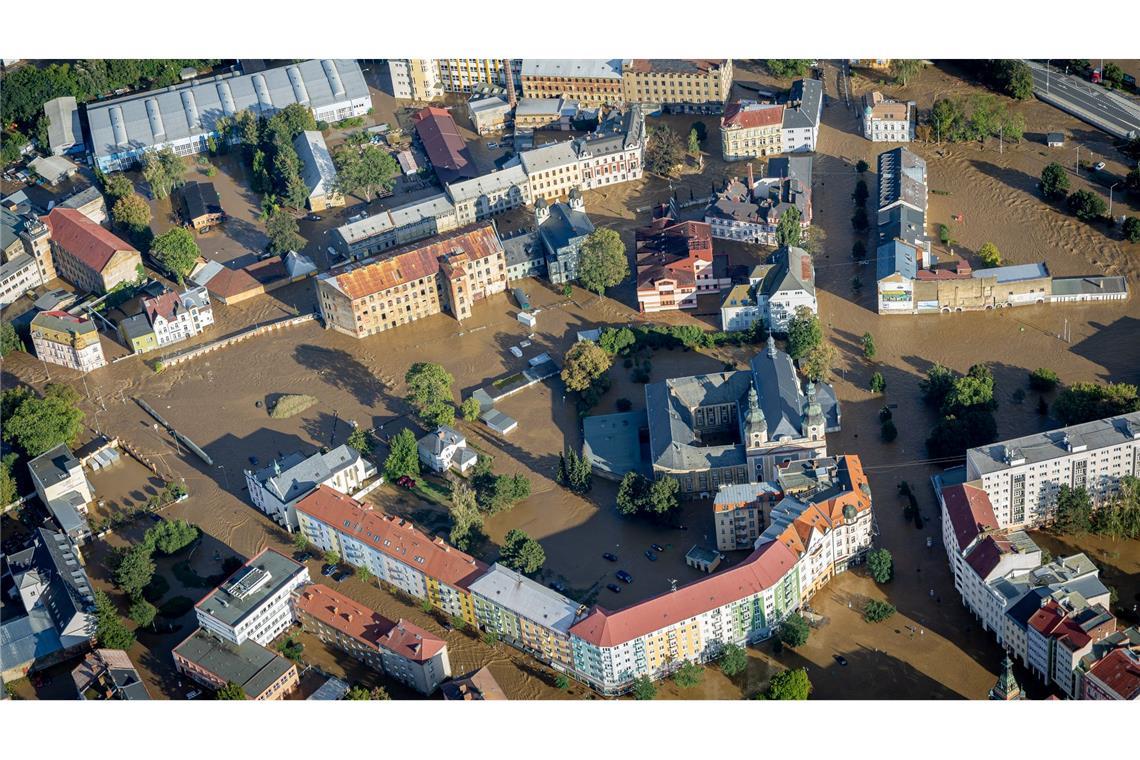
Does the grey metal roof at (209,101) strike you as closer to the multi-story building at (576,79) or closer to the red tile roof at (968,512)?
the multi-story building at (576,79)

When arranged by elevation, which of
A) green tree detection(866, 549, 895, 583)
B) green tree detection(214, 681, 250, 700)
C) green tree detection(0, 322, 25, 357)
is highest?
green tree detection(0, 322, 25, 357)

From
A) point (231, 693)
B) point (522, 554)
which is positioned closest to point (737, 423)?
point (522, 554)

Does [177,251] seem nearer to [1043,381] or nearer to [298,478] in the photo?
[298,478]

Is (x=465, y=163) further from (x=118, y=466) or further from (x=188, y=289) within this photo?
(x=118, y=466)

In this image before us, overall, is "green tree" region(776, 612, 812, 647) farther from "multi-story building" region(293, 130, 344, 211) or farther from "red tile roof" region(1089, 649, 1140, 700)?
"multi-story building" region(293, 130, 344, 211)

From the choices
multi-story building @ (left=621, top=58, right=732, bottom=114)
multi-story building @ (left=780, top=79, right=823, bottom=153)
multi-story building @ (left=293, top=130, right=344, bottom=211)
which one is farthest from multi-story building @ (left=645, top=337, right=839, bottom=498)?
multi-story building @ (left=621, top=58, right=732, bottom=114)
